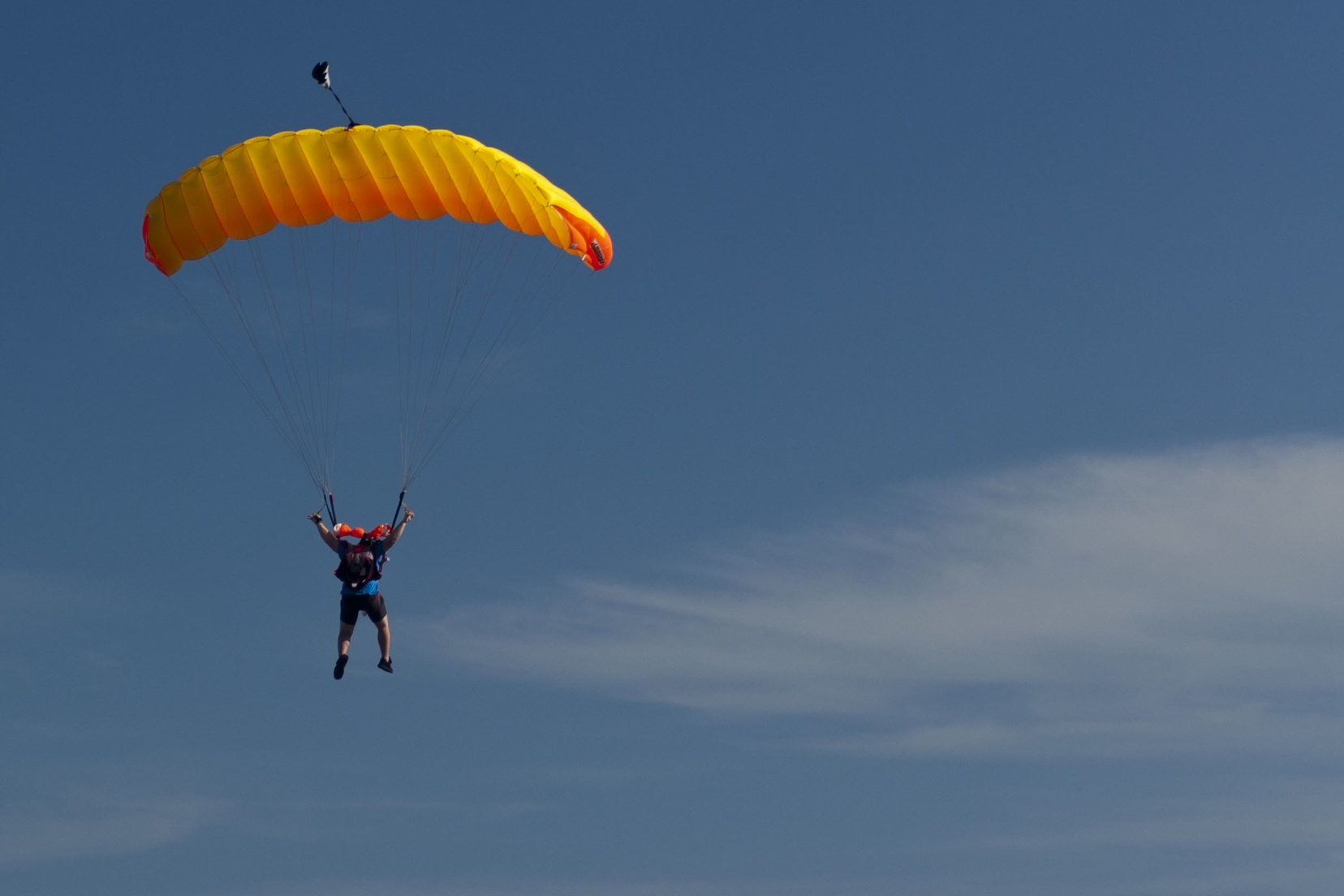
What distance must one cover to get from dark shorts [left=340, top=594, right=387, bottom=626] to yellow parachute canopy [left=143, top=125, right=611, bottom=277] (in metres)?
6.05

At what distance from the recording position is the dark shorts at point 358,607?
90.7 ft

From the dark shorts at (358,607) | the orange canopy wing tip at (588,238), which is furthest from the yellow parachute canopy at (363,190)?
the dark shorts at (358,607)

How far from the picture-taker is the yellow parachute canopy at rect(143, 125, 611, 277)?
28703mm

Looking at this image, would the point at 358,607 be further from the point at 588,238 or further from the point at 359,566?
the point at 588,238

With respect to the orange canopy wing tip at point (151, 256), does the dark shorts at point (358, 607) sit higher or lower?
lower

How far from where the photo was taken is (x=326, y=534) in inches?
1087

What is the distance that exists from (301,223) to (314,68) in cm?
335

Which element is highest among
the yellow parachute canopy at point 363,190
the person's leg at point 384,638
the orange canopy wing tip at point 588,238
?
the yellow parachute canopy at point 363,190

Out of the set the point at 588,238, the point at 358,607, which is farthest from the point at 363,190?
the point at 358,607

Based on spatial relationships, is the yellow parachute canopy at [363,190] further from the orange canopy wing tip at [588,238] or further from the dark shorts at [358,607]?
the dark shorts at [358,607]

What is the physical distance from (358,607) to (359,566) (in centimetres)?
71

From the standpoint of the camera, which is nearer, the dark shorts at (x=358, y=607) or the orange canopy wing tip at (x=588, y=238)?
the dark shorts at (x=358, y=607)

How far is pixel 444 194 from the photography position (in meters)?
28.9

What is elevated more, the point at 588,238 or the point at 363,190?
the point at 363,190
